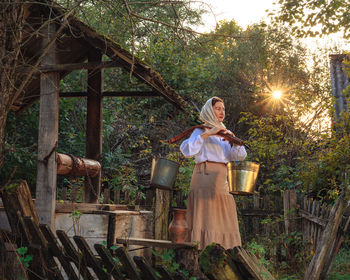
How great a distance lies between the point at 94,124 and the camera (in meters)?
6.17

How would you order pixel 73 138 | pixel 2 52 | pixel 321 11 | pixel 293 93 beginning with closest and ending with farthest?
pixel 2 52 < pixel 73 138 < pixel 321 11 < pixel 293 93

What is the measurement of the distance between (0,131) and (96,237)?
200 centimetres

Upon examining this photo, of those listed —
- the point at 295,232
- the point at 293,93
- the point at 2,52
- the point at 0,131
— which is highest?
the point at 293,93

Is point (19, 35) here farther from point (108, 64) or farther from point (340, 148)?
point (340, 148)

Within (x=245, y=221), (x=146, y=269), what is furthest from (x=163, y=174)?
(x=245, y=221)

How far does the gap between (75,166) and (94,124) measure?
1.02m

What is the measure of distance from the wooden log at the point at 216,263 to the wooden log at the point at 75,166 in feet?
10.3

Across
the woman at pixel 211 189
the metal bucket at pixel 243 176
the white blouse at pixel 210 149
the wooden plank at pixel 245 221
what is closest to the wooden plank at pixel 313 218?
the wooden plank at pixel 245 221

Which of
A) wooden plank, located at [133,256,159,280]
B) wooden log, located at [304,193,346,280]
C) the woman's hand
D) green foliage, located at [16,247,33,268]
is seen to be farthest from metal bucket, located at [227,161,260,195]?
green foliage, located at [16,247,33,268]

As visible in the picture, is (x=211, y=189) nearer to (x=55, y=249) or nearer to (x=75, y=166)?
(x=75, y=166)

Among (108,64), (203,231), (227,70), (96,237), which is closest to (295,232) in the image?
(203,231)

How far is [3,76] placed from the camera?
3775mm

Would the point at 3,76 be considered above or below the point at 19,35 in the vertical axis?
below

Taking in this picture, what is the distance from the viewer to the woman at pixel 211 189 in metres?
4.56
